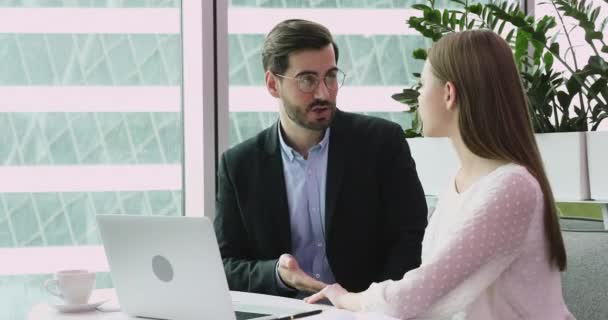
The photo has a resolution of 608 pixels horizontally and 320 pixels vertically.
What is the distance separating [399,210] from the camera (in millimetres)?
2756

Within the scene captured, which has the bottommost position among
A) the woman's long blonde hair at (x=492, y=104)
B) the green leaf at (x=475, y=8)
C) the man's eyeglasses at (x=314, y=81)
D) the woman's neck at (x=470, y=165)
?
the woman's neck at (x=470, y=165)

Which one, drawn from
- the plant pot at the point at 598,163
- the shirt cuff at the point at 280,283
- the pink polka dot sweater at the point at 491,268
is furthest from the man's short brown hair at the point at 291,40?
the pink polka dot sweater at the point at 491,268

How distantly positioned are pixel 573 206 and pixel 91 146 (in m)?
1.90

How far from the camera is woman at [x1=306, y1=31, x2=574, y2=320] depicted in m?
1.86

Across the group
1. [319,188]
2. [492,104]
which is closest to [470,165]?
[492,104]

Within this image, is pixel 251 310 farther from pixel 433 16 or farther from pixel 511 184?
pixel 433 16

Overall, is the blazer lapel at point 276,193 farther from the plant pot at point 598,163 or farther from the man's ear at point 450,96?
the plant pot at point 598,163

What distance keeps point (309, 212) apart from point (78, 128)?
1296mm

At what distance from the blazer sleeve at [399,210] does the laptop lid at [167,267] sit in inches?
35.9

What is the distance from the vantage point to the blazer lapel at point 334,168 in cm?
274

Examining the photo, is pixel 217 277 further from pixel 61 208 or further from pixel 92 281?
pixel 61 208

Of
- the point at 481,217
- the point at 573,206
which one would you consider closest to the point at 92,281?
the point at 481,217

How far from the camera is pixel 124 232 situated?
199cm

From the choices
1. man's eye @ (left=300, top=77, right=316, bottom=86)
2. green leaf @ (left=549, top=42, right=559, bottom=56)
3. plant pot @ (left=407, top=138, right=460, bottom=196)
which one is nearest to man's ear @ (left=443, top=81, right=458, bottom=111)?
man's eye @ (left=300, top=77, right=316, bottom=86)
